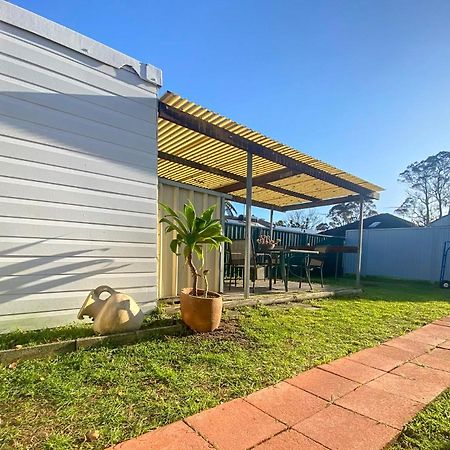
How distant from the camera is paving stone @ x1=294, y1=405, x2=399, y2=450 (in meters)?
1.50

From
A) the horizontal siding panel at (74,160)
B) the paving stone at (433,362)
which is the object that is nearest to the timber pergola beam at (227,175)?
the horizontal siding panel at (74,160)

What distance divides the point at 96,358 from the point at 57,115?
2.41 meters

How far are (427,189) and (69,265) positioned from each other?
29542mm

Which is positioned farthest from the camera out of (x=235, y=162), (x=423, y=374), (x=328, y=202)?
(x=328, y=202)

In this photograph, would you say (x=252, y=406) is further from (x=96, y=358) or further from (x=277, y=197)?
(x=277, y=197)

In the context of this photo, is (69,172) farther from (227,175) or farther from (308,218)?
(308,218)

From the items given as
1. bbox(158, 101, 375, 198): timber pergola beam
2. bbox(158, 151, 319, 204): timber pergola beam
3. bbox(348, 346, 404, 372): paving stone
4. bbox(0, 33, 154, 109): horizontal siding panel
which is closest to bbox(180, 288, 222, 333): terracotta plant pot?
bbox(348, 346, 404, 372): paving stone

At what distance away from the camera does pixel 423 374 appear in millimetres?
2445

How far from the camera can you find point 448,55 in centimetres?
498

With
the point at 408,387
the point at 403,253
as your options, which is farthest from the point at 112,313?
the point at 403,253

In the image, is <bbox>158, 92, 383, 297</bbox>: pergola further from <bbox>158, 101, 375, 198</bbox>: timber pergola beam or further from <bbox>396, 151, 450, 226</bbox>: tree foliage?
<bbox>396, 151, 450, 226</bbox>: tree foliage

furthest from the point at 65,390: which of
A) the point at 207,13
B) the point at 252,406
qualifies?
the point at 207,13

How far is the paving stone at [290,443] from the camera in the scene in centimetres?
145

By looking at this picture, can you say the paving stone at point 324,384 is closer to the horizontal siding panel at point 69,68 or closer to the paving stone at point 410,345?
the paving stone at point 410,345
